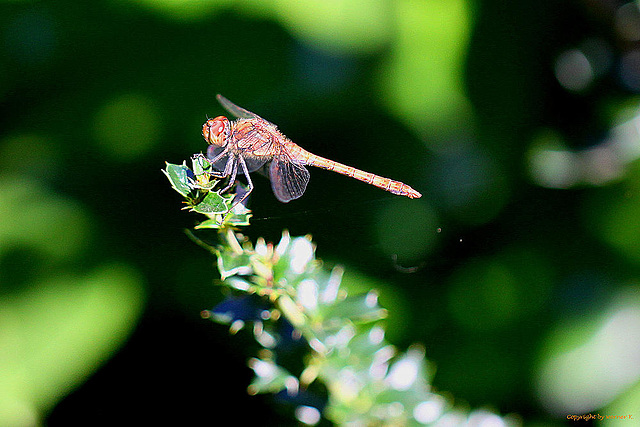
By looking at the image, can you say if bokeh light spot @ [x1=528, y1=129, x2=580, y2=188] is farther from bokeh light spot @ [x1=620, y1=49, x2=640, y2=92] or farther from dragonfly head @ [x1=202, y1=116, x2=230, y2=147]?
dragonfly head @ [x1=202, y1=116, x2=230, y2=147]

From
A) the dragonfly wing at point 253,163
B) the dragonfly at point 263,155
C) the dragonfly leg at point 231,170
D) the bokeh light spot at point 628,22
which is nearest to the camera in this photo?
the dragonfly leg at point 231,170

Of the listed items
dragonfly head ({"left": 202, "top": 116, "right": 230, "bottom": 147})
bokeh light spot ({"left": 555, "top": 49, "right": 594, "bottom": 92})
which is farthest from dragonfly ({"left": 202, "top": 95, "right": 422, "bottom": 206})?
bokeh light spot ({"left": 555, "top": 49, "right": 594, "bottom": 92})

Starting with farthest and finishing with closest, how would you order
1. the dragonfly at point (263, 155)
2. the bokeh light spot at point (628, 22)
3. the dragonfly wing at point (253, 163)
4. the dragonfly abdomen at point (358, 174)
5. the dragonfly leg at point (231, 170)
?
the bokeh light spot at point (628, 22)
the dragonfly abdomen at point (358, 174)
the dragonfly wing at point (253, 163)
the dragonfly at point (263, 155)
the dragonfly leg at point (231, 170)

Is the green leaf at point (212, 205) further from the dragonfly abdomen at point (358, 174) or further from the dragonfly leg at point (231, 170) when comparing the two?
the dragonfly abdomen at point (358, 174)

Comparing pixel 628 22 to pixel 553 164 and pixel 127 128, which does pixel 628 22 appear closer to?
pixel 553 164

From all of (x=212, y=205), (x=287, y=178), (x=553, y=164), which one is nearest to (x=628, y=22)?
(x=553, y=164)

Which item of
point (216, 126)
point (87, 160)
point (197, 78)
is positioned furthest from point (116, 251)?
point (216, 126)

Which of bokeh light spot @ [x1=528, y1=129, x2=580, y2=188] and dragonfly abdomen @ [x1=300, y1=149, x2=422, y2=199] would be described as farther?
bokeh light spot @ [x1=528, y1=129, x2=580, y2=188]

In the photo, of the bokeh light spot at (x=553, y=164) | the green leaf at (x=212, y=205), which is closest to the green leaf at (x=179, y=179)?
the green leaf at (x=212, y=205)
